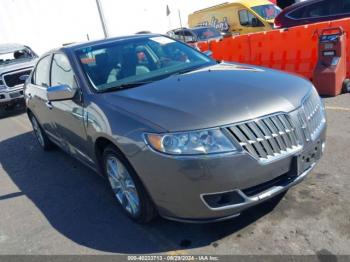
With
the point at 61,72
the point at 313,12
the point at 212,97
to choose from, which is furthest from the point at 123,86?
the point at 313,12

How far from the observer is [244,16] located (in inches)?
687

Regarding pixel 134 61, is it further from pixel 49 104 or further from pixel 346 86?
pixel 346 86

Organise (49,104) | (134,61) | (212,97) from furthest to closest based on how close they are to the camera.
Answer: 1. (49,104)
2. (134,61)
3. (212,97)

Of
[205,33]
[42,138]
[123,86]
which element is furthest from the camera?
[205,33]

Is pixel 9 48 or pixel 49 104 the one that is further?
pixel 9 48

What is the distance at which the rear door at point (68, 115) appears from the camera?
393cm

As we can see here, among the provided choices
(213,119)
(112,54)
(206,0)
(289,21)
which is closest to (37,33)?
(206,0)

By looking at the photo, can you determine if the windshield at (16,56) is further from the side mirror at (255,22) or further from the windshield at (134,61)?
the side mirror at (255,22)

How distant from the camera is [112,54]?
4215 millimetres

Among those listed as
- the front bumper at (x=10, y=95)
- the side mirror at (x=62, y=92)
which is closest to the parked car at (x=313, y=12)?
the front bumper at (x=10, y=95)

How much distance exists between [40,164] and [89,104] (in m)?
2.43

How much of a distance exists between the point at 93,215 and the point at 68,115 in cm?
114

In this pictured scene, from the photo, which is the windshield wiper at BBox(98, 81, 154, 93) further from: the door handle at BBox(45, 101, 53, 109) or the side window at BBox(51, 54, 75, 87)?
the door handle at BBox(45, 101, 53, 109)

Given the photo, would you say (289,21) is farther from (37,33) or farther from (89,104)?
(37,33)
